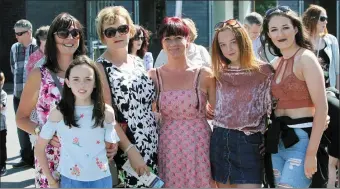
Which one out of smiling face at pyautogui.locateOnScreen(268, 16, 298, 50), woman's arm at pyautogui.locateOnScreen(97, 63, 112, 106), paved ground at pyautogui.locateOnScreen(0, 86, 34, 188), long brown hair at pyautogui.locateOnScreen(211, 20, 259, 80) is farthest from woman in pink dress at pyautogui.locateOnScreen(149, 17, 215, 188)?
paved ground at pyautogui.locateOnScreen(0, 86, 34, 188)

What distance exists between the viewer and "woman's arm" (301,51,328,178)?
2562mm

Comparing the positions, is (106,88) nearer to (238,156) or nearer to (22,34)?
(238,156)

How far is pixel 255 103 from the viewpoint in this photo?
2.75 metres

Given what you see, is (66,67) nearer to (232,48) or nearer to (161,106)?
(161,106)

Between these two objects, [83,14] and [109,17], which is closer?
[109,17]

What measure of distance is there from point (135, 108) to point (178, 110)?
22 cm

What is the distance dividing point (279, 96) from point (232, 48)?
0.33m

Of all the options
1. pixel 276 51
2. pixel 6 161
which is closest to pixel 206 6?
pixel 6 161

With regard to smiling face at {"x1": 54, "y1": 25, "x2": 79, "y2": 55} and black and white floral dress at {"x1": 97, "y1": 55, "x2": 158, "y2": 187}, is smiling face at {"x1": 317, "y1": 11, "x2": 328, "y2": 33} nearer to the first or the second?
black and white floral dress at {"x1": 97, "y1": 55, "x2": 158, "y2": 187}

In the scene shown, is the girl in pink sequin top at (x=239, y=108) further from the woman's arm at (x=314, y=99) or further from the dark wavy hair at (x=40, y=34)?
the dark wavy hair at (x=40, y=34)

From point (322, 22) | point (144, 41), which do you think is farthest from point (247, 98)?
point (144, 41)

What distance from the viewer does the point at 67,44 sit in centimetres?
268

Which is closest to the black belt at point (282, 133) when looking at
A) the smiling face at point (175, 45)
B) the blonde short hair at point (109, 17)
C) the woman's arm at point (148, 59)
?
the smiling face at point (175, 45)

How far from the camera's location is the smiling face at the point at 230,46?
277 centimetres
